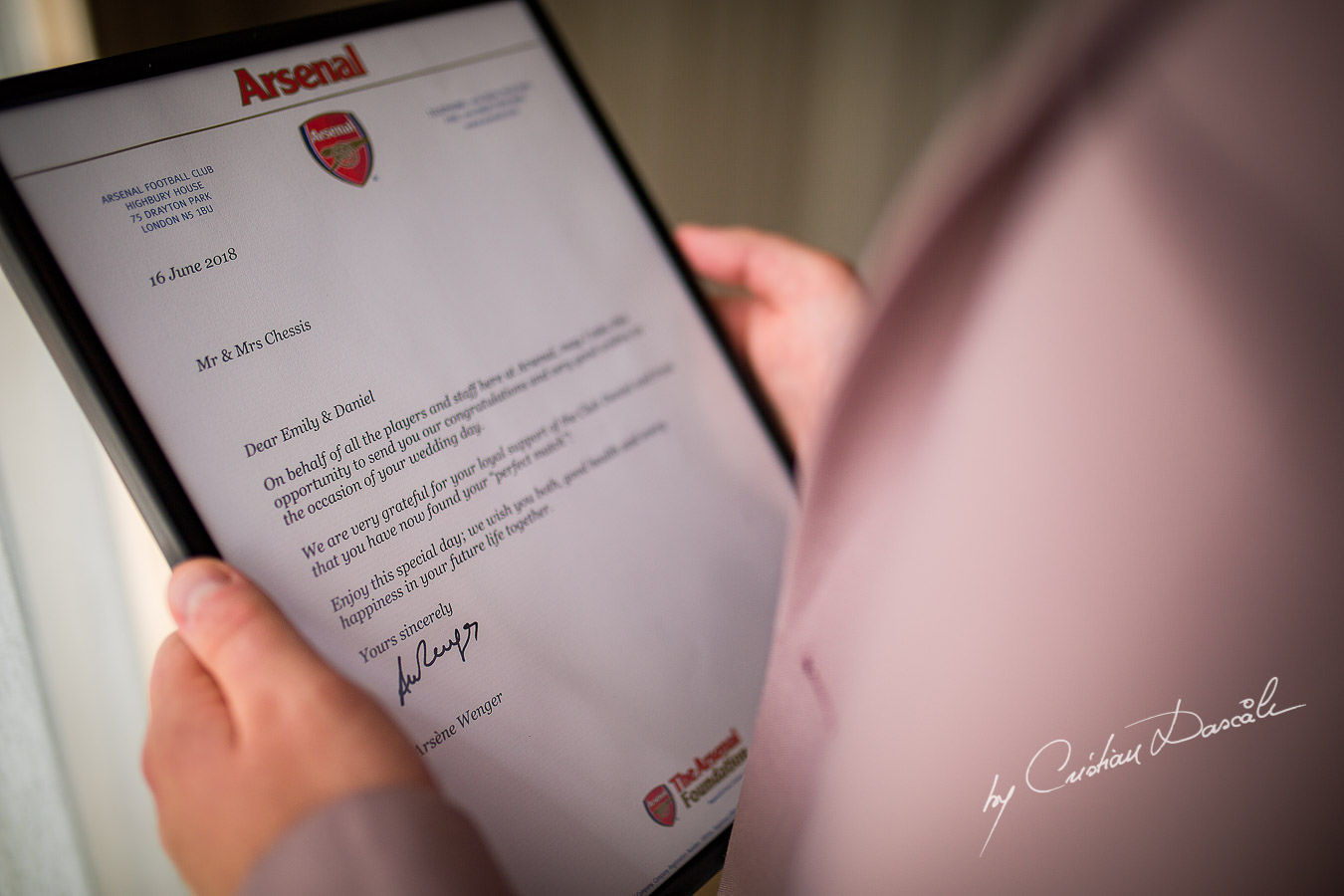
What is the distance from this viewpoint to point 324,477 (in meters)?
0.42

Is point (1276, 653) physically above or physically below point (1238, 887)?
above

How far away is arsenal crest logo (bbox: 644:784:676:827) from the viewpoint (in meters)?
0.47

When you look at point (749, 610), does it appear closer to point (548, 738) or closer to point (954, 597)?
point (548, 738)

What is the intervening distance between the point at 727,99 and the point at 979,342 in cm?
107

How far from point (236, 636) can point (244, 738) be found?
0.16 feet

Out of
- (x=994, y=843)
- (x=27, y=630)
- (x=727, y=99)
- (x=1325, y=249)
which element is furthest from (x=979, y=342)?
(x=727, y=99)

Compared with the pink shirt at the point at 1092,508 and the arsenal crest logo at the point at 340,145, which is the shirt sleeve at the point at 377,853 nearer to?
the pink shirt at the point at 1092,508

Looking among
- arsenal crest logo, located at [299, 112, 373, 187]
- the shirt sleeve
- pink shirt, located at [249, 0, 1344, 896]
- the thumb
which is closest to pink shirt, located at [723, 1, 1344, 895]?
pink shirt, located at [249, 0, 1344, 896]

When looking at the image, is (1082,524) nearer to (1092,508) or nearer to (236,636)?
(1092,508)
